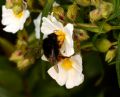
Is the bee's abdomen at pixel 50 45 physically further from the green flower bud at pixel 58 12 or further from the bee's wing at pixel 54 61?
the green flower bud at pixel 58 12

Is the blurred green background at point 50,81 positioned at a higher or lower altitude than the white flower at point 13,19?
lower

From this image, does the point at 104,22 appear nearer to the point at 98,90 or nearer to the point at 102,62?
the point at 102,62

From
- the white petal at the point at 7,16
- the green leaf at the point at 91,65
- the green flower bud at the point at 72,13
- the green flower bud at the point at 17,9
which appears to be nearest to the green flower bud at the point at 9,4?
the green flower bud at the point at 17,9

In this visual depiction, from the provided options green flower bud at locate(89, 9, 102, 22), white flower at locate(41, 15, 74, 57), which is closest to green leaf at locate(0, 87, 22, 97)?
white flower at locate(41, 15, 74, 57)

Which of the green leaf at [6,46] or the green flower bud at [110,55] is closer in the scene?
the green flower bud at [110,55]

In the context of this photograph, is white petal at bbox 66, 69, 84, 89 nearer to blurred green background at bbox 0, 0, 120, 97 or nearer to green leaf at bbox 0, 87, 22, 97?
blurred green background at bbox 0, 0, 120, 97

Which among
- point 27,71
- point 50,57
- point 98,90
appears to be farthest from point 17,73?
point 50,57

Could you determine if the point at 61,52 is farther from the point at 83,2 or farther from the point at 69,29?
the point at 83,2
